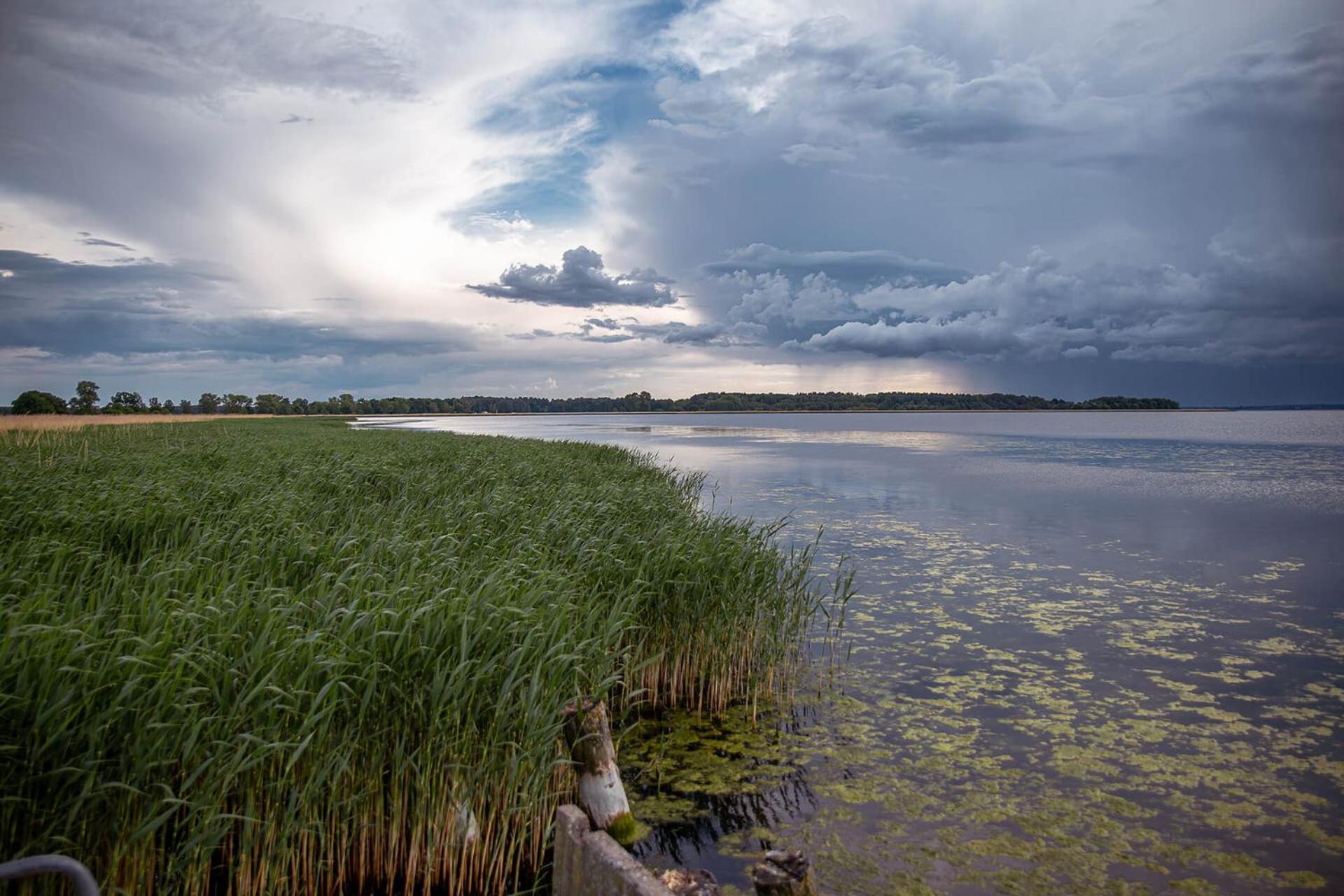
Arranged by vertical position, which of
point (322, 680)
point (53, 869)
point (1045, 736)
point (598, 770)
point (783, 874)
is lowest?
point (1045, 736)

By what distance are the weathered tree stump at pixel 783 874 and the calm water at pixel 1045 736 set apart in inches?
82.4

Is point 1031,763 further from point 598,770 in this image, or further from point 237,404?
point 237,404

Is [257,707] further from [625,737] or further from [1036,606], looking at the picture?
[1036,606]

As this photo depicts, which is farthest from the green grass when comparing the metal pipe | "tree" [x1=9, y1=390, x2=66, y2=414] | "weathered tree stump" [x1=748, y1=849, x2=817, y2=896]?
"tree" [x1=9, y1=390, x2=66, y2=414]

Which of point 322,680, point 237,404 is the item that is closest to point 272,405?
point 237,404

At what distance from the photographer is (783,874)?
143 inches

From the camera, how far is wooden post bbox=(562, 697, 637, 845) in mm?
5238

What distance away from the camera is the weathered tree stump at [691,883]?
12.6ft

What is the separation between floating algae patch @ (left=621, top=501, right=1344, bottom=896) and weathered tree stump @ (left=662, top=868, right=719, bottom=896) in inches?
67.5

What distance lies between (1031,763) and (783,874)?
4.87m

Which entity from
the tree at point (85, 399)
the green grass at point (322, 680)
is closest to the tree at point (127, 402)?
the tree at point (85, 399)

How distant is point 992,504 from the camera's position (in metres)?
27.0

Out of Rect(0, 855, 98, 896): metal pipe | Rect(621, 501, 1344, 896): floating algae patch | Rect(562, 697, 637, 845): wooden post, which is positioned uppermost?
Rect(0, 855, 98, 896): metal pipe

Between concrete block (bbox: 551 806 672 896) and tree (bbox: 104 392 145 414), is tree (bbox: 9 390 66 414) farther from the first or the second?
concrete block (bbox: 551 806 672 896)
